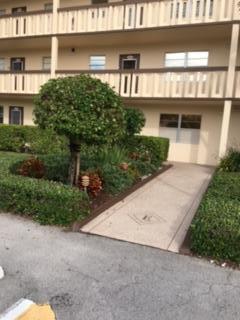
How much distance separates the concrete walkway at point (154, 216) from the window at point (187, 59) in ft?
21.4

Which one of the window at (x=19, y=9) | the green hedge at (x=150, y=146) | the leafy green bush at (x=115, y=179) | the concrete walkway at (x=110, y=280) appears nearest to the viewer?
the concrete walkway at (x=110, y=280)

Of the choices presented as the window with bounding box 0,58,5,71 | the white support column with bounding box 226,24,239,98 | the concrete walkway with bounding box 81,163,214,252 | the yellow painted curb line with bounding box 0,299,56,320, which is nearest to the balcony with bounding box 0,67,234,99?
the white support column with bounding box 226,24,239,98

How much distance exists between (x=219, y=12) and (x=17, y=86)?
964 centimetres

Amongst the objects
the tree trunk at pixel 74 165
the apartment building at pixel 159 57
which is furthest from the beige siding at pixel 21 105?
the tree trunk at pixel 74 165

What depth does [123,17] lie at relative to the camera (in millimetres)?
12625

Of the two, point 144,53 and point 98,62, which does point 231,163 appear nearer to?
point 144,53

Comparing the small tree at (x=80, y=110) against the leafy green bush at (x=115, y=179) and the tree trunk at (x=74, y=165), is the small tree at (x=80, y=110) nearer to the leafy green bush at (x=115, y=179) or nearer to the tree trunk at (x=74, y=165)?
the tree trunk at (x=74, y=165)

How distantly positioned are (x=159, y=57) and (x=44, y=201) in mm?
10677

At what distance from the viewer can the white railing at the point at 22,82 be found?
568 inches

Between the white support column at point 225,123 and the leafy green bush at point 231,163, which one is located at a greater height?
the white support column at point 225,123

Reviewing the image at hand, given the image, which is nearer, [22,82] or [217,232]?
[217,232]

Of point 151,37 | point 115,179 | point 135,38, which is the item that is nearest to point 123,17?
point 135,38

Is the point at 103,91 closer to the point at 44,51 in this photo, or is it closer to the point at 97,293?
the point at 97,293

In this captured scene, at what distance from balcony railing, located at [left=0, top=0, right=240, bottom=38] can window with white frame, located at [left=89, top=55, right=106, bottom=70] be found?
6.44 ft
